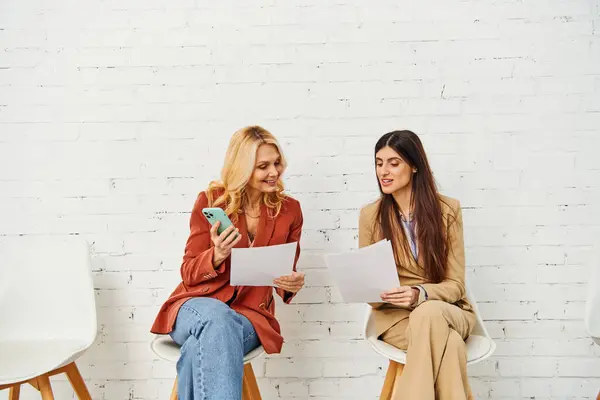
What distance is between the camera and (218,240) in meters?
1.97

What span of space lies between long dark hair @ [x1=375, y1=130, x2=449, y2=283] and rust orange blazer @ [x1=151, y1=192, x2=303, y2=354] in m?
0.35

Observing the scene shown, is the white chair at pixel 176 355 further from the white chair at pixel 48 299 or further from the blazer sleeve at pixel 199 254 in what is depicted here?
the white chair at pixel 48 299

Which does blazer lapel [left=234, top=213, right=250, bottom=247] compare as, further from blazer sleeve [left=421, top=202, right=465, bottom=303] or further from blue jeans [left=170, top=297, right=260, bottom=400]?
blazer sleeve [left=421, top=202, right=465, bottom=303]

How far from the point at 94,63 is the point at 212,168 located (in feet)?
2.15

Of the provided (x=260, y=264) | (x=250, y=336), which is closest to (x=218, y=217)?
(x=260, y=264)

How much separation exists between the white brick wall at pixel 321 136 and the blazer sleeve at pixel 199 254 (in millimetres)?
428

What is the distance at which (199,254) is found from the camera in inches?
82.6

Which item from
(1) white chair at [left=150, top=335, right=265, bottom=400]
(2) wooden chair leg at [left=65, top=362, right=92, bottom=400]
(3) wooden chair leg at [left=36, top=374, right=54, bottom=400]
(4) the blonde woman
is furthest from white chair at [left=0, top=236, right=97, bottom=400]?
(4) the blonde woman

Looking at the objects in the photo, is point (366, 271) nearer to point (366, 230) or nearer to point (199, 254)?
point (366, 230)

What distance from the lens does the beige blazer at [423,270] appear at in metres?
1.99

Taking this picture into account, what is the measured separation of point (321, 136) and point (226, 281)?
753 millimetres

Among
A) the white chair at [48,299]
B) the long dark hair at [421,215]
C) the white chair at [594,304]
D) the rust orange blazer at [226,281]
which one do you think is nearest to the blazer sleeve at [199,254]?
the rust orange blazer at [226,281]

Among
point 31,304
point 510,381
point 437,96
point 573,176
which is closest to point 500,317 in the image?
point 510,381

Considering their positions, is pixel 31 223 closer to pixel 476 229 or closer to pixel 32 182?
pixel 32 182
